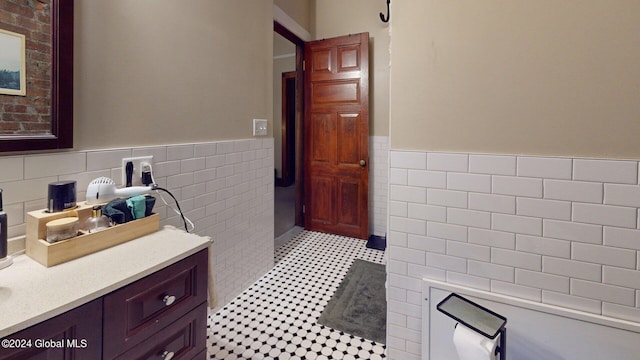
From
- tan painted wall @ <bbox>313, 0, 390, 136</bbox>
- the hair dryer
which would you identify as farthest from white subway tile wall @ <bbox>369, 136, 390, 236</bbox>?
the hair dryer

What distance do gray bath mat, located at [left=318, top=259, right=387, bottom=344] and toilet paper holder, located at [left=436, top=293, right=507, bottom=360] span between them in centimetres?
68

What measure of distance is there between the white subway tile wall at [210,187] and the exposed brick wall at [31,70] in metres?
Result: 0.12

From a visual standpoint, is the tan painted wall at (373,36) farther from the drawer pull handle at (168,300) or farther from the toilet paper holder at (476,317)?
the drawer pull handle at (168,300)

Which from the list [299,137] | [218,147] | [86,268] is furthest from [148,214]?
[299,137]

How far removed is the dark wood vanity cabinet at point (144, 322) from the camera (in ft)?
2.29

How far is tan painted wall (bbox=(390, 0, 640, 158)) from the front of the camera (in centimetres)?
96

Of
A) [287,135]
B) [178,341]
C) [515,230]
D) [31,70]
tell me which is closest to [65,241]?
[178,341]

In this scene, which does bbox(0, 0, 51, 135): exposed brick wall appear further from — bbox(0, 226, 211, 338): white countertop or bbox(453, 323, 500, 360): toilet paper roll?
bbox(453, 323, 500, 360): toilet paper roll

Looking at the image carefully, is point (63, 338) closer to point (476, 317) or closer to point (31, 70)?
point (31, 70)

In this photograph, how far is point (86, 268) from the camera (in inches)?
35.1

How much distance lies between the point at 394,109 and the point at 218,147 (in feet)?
3.78

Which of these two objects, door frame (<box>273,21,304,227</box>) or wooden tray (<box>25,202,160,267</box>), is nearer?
wooden tray (<box>25,202,160,267</box>)

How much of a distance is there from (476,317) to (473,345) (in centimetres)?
11

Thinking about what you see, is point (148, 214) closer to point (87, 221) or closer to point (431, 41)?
point (87, 221)
